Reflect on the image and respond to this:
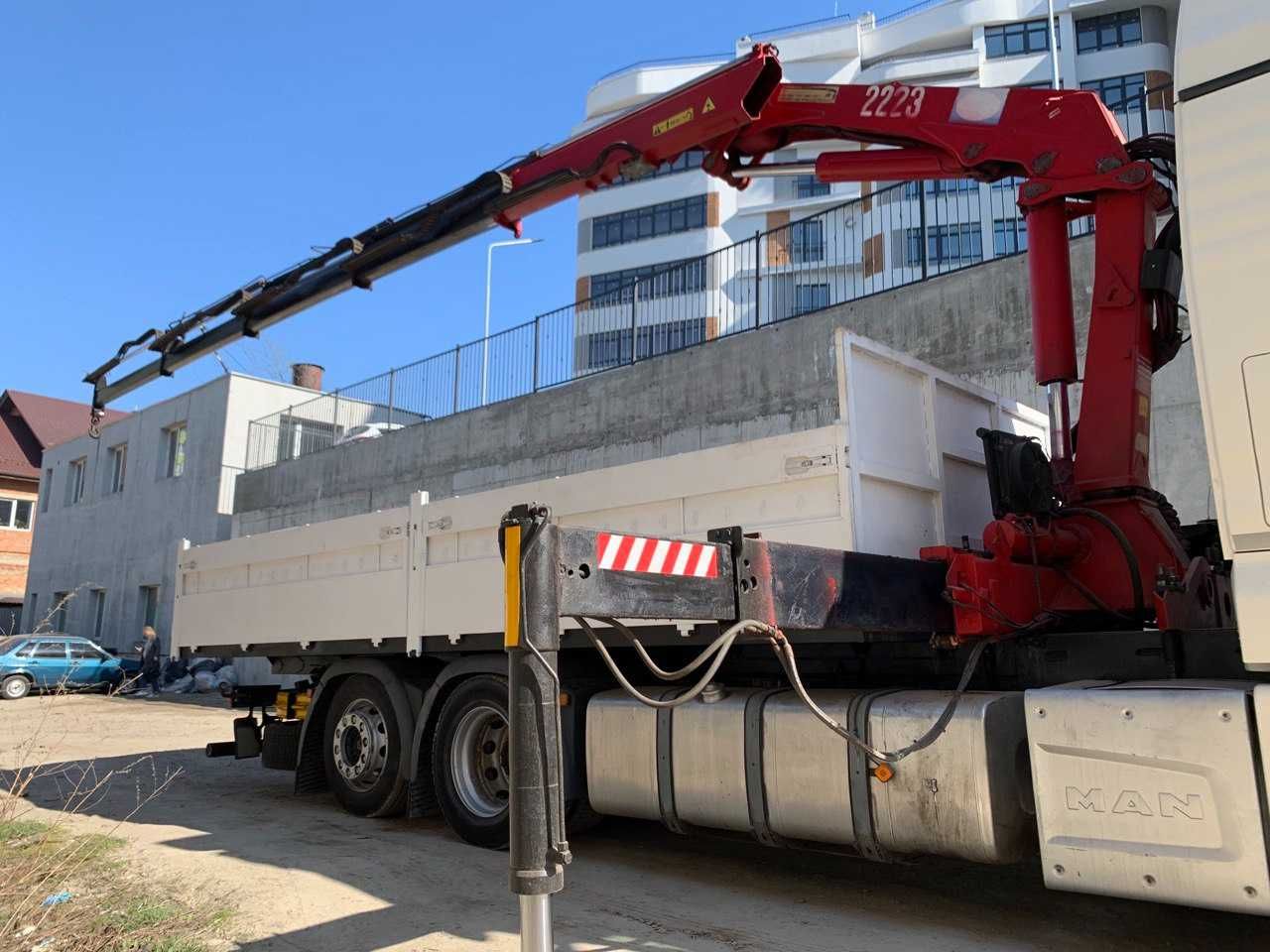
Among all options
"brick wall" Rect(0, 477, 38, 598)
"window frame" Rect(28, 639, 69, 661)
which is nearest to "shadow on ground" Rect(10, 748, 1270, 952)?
"window frame" Rect(28, 639, 69, 661)

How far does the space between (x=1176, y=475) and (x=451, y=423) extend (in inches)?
486

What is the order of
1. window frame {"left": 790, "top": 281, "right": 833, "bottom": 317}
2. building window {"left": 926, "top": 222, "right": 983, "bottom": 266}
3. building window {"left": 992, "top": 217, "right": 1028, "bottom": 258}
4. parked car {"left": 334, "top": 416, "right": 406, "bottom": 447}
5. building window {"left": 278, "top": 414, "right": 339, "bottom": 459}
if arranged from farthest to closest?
building window {"left": 278, "top": 414, "right": 339, "bottom": 459} → parked car {"left": 334, "top": 416, "right": 406, "bottom": 447} → window frame {"left": 790, "top": 281, "right": 833, "bottom": 317} → building window {"left": 926, "top": 222, "right": 983, "bottom": 266} → building window {"left": 992, "top": 217, "right": 1028, "bottom": 258}

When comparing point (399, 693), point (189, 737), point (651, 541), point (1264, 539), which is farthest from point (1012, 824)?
point (189, 737)

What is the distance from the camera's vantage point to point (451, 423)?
18.3m

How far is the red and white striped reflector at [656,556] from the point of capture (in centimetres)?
336

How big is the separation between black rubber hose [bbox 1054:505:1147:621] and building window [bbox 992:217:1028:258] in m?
7.22

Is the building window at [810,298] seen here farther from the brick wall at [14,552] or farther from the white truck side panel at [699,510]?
the brick wall at [14,552]

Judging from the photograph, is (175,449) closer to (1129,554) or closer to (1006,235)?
(1006,235)

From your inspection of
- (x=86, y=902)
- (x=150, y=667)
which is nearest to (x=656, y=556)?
(x=86, y=902)

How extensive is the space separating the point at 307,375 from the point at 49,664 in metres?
12.7

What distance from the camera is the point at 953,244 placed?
13.0 meters

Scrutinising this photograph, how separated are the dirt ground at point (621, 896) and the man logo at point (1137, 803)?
3.63ft

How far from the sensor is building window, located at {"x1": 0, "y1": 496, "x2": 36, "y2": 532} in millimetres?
40688

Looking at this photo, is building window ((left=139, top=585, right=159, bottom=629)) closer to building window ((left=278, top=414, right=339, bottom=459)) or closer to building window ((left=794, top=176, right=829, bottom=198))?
building window ((left=278, top=414, right=339, bottom=459))
